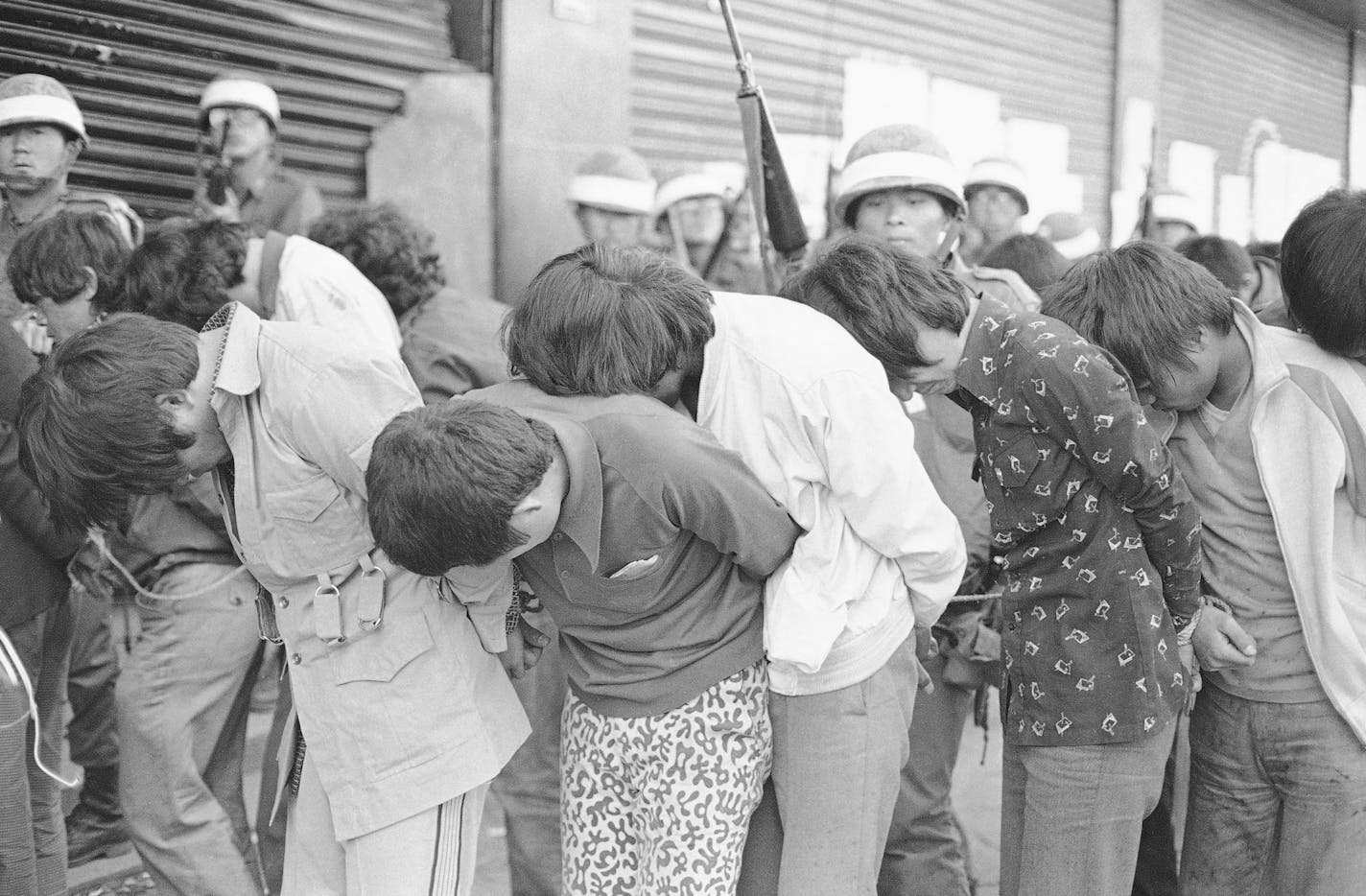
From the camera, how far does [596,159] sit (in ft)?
16.8

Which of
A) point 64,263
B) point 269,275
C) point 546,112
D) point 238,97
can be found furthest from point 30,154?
point 546,112

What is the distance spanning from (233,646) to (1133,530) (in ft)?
5.88

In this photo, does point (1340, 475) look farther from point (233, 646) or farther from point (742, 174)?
point (742, 174)

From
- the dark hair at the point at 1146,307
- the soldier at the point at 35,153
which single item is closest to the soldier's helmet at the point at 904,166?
the dark hair at the point at 1146,307

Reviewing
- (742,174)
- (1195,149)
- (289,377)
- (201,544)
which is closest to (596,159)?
(742,174)

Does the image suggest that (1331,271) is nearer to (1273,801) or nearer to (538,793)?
(1273,801)

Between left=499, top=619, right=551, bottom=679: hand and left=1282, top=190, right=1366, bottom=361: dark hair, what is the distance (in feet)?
4.89

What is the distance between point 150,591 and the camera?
2721 millimetres

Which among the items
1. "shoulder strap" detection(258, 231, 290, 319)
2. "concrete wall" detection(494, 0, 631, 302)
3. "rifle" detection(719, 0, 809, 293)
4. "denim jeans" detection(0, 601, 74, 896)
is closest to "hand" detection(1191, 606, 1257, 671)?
"rifle" detection(719, 0, 809, 293)

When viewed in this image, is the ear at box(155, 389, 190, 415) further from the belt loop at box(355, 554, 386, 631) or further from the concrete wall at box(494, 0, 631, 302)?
the concrete wall at box(494, 0, 631, 302)

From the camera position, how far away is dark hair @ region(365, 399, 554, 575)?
176 centimetres

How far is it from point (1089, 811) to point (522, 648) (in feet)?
3.32

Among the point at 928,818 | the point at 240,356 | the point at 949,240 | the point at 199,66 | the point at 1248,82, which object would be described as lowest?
the point at 928,818

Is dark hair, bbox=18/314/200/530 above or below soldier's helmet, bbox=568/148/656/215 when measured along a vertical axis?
below
